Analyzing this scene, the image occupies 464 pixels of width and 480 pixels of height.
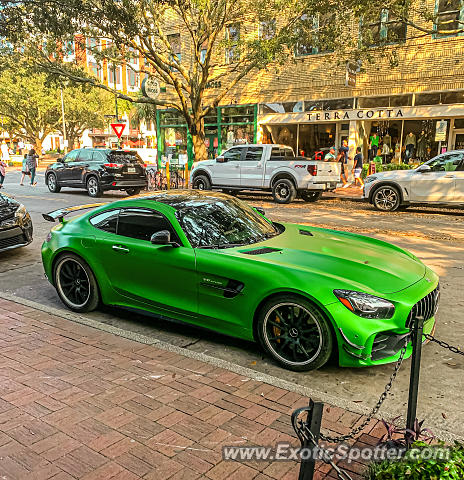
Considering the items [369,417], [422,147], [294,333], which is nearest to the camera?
[369,417]

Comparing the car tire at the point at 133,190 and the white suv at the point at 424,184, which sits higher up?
the white suv at the point at 424,184

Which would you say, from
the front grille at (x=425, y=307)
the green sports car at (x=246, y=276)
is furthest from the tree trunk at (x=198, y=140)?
the front grille at (x=425, y=307)

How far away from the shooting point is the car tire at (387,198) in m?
13.6

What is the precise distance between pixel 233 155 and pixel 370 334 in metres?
13.8

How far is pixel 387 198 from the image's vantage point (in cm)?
1377

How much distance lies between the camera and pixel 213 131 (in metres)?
26.5

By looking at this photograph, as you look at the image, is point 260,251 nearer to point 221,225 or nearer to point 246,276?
point 246,276

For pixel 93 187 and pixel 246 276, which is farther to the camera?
pixel 93 187

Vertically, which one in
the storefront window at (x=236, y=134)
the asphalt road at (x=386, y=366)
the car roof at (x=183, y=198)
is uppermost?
the storefront window at (x=236, y=134)

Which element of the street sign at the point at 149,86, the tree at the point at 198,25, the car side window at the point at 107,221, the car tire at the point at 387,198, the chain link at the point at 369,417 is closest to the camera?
the chain link at the point at 369,417

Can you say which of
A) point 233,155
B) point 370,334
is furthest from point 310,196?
point 370,334

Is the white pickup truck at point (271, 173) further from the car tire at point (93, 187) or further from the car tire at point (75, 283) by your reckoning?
the car tire at point (75, 283)

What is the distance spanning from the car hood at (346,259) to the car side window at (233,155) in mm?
11871

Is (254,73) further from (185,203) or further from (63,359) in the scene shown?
(63,359)
